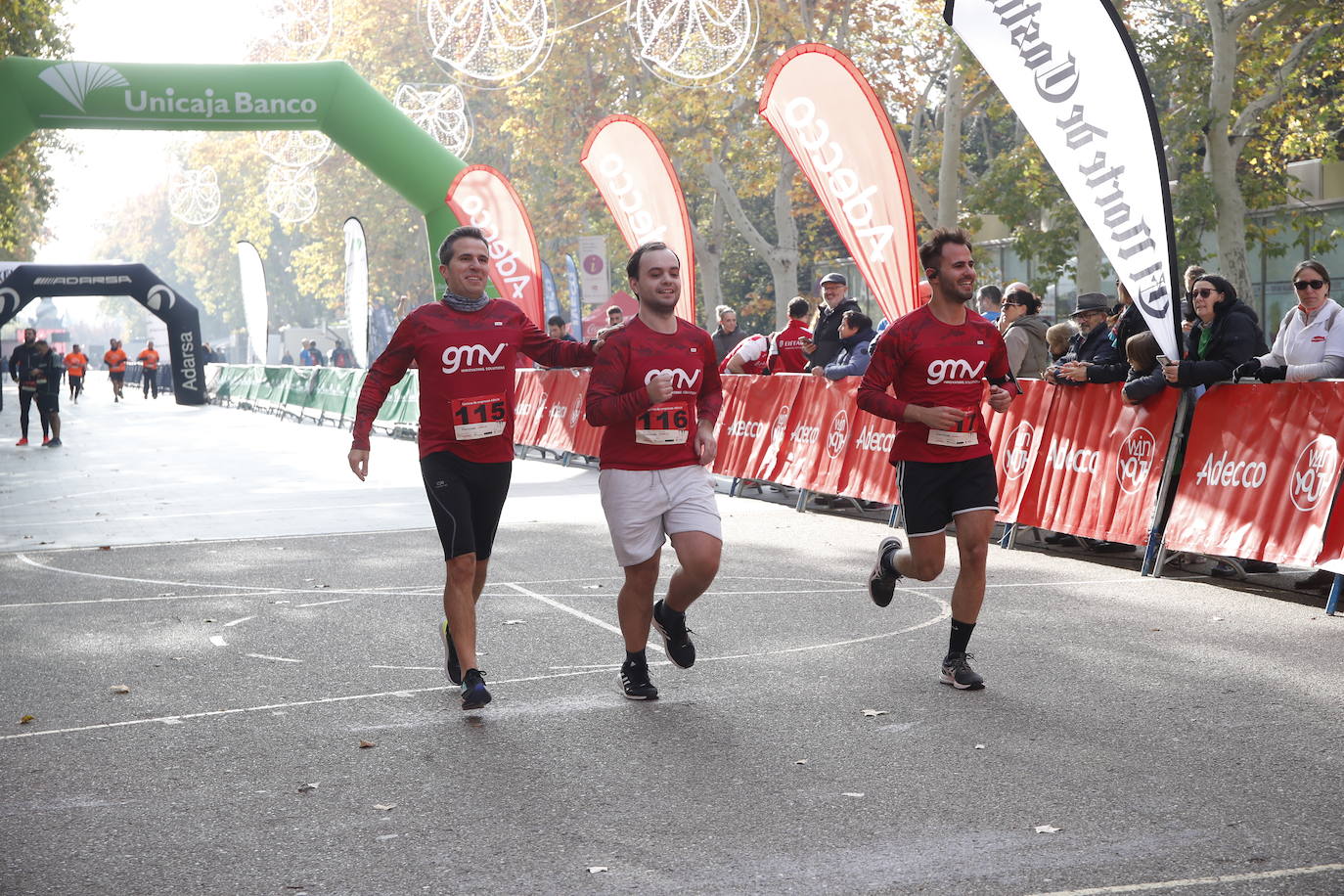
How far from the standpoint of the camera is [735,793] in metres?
5.11

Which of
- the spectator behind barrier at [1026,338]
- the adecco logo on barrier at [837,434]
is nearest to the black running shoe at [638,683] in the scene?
the spectator behind barrier at [1026,338]

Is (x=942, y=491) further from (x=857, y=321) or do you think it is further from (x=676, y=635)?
(x=857, y=321)

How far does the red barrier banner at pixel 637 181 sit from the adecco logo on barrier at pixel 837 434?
17.2 ft

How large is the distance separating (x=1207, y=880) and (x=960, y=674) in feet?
8.46

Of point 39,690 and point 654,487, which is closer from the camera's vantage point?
point 654,487

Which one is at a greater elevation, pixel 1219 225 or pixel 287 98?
pixel 287 98

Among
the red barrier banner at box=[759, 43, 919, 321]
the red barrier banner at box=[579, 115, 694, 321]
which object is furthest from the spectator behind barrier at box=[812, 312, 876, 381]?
the red barrier banner at box=[579, 115, 694, 321]

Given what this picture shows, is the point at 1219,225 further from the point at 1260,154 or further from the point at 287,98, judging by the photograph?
the point at 287,98

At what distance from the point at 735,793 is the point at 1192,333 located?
6552mm

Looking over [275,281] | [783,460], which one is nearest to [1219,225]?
[783,460]

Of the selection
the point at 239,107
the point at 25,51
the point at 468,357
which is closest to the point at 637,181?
the point at 239,107

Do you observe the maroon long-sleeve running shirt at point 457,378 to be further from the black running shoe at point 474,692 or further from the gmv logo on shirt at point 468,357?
the black running shoe at point 474,692

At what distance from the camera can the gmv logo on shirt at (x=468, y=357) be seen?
6.46 m

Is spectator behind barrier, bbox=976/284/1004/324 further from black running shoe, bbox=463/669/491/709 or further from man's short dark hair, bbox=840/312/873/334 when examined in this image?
black running shoe, bbox=463/669/491/709
